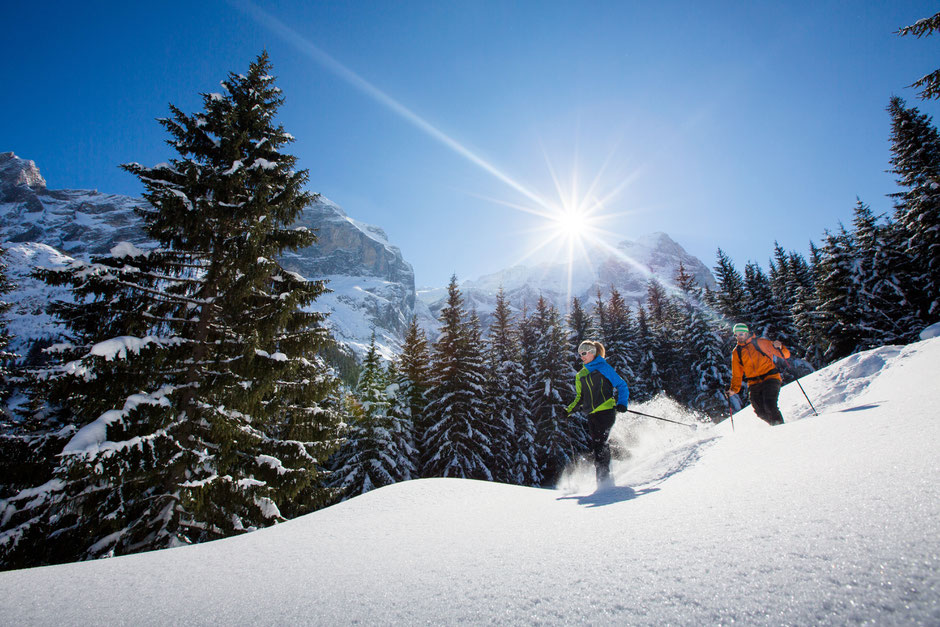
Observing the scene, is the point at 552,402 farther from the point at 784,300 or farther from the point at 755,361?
the point at 784,300

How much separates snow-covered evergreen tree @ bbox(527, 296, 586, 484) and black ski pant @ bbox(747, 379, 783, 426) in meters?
18.3

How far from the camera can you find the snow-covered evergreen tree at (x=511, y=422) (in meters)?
21.8

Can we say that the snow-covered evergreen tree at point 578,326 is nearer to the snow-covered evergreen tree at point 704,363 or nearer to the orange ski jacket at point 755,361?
the snow-covered evergreen tree at point 704,363

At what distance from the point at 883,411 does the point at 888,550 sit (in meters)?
3.16

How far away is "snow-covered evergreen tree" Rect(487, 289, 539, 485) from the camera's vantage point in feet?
71.6

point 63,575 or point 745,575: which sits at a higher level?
point 745,575

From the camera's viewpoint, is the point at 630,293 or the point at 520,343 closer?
the point at 520,343

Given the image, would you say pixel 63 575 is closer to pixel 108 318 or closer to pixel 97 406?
pixel 97 406

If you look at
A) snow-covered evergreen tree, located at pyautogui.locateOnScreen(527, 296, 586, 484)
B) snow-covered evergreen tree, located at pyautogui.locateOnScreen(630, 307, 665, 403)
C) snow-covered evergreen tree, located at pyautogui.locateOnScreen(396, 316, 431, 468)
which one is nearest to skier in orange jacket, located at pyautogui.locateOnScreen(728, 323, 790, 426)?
snow-covered evergreen tree, located at pyautogui.locateOnScreen(396, 316, 431, 468)

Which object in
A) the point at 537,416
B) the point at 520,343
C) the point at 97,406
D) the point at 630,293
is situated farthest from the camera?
the point at 630,293

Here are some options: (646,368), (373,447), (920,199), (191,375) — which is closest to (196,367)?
(191,375)

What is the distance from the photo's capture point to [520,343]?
2683cm

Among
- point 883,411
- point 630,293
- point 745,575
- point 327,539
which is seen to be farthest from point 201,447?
point 630,293

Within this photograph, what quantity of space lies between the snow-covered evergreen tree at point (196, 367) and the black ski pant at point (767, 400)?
788 centimetres
